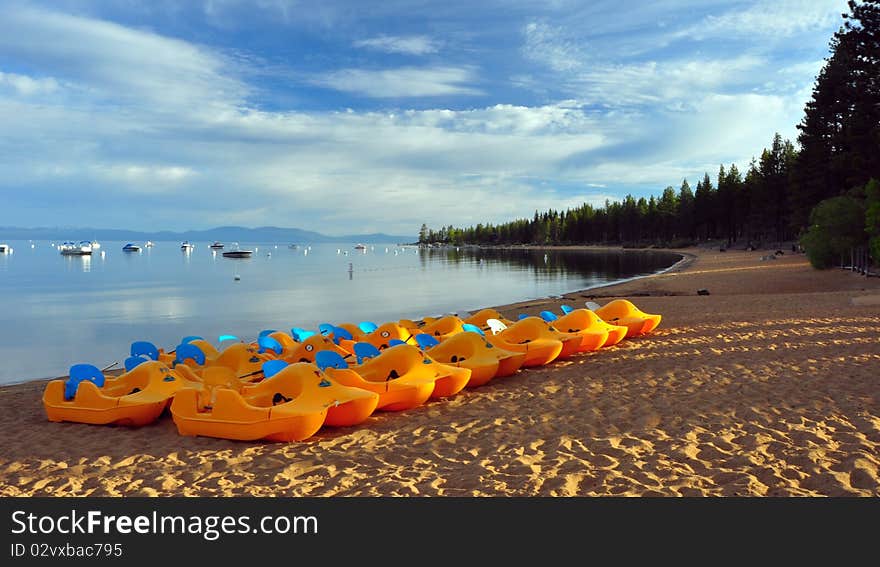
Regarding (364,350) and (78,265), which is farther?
(78,265)

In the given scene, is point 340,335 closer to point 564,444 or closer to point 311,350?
point 311,350

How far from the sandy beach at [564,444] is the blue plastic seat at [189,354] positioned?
81.1 inches

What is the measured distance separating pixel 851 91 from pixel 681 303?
769 inches

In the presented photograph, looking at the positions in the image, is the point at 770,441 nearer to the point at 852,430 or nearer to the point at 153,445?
the point at 852,430

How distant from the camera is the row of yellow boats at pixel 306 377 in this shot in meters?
6.68

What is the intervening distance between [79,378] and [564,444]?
6565 millimetres

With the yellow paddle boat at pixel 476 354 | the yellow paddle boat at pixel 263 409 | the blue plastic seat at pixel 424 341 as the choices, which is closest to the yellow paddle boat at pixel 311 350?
the blue plastic seat at pixel 424 341

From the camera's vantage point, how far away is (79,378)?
8023 millimetres

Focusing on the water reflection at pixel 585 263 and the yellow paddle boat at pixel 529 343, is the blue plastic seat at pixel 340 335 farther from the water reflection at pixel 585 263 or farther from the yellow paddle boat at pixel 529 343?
the water reflection at pixel 585 263

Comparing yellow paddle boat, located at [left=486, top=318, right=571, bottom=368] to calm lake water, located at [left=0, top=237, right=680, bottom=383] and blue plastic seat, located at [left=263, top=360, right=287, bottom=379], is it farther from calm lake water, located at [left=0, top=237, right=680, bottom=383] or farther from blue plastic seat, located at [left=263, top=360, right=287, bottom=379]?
calm lake water, located at [left=0, top=237, right=680, bottom=383]

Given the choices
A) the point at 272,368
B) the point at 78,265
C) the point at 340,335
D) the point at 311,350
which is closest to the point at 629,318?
the point at 340,335

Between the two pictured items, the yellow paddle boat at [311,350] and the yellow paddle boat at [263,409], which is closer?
the yellow paddle boat at [263,409]
